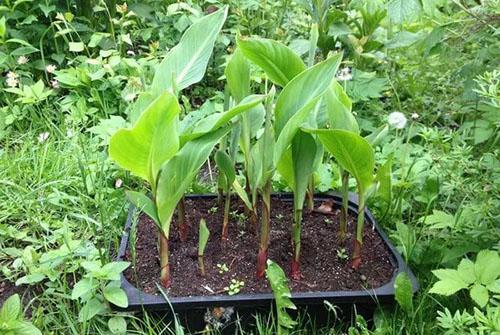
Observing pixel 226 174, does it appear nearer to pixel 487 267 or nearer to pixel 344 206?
pixel 344 206

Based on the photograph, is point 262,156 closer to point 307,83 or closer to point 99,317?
point 307,83

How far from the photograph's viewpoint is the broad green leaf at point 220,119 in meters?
1.44

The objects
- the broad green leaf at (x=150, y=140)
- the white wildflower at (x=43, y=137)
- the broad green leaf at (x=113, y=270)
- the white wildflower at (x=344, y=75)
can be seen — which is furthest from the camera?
the white wildflower at (x=43, y=137)

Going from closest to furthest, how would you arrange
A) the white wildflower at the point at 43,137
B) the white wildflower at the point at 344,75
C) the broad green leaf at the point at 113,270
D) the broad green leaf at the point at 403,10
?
the broad green leaf at the point at 113,270, the broad green leaf at the point at 403,10, the white wildflower at the point at 344,75, the white wildflower at the point at 43,137

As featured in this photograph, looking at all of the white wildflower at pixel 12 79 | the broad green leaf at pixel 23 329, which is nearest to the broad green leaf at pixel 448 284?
the broad green leaf at pixel 23 329

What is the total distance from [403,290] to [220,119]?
0.61 m

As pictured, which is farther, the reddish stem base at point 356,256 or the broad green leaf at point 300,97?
the reddish stem base at point 356,256

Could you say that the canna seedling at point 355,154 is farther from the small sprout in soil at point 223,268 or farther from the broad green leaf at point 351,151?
the small sprout in soil at point 223,268

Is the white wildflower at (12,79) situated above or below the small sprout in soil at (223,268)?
above

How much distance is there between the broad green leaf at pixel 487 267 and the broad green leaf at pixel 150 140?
749 mm

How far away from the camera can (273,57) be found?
5.13 feet

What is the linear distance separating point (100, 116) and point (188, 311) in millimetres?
1346

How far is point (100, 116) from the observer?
8.82ft

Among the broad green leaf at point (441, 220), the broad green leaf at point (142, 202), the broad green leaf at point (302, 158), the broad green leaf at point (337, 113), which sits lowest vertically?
the broad green leaf at point (441, 220)
